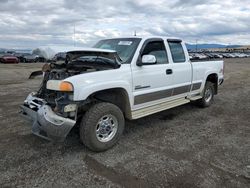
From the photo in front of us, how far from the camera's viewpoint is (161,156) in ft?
13.0

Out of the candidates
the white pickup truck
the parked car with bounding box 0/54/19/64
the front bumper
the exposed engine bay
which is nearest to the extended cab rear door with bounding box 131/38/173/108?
the white pickup truck

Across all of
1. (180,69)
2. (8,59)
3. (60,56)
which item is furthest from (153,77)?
(8,59)

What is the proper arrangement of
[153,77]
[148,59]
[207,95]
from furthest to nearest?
[207,95], [153,77], [148,59]

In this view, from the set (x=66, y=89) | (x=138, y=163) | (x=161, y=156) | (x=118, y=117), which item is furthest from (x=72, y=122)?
(x=161, y=156)

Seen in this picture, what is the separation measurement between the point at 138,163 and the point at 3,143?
8.15 feet

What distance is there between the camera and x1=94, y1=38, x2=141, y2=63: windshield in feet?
15.8

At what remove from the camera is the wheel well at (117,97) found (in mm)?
4297

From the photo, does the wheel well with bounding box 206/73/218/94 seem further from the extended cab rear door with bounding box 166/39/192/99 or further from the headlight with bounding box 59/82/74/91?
the headlight with bounding box 59/82/74/91

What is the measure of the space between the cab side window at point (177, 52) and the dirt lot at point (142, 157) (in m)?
1.47

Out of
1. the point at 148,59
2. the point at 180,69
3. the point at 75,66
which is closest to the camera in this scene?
the point at 75,66

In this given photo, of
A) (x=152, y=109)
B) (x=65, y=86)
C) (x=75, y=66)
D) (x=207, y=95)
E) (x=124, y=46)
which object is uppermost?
(x=124, y=46)

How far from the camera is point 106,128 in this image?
4234mm

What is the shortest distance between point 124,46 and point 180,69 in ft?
4.90

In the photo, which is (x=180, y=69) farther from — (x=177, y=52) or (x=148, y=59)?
(x=148, y=59)
